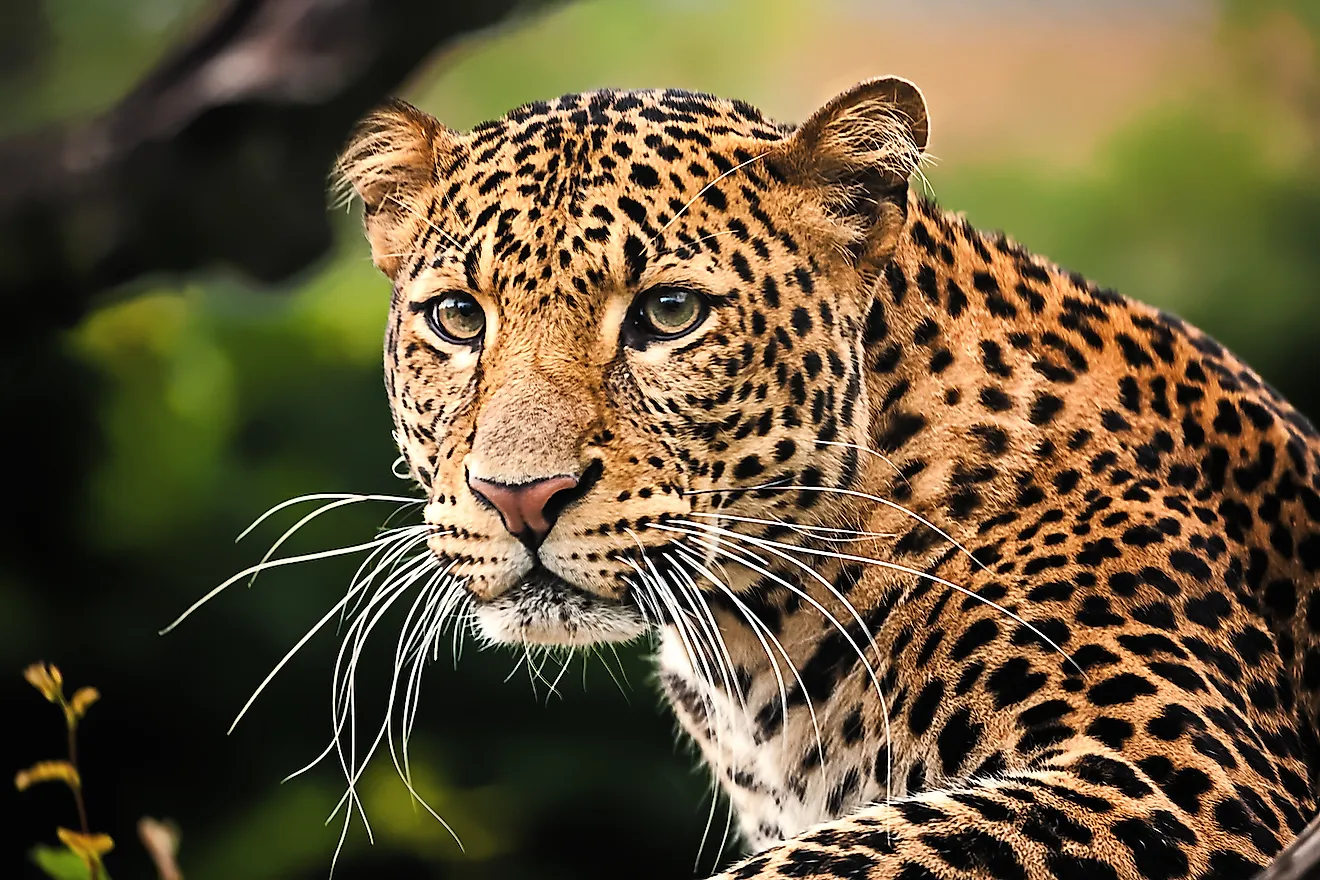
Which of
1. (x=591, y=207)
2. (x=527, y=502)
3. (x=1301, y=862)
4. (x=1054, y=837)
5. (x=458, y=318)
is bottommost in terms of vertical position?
(x=1054, y=837)

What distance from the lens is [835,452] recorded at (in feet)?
9.00

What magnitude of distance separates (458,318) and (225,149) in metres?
1.47

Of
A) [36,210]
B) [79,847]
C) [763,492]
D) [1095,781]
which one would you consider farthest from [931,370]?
[36,210]

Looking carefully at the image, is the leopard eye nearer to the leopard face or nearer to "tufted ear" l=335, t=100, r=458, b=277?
the leopard face

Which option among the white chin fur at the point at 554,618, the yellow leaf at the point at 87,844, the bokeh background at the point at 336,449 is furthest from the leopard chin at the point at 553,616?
the bokeh background at the point at 336,449

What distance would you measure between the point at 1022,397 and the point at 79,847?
68.0 inches

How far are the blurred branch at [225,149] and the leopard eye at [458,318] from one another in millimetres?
1182

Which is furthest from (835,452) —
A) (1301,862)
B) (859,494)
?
(1301,862)

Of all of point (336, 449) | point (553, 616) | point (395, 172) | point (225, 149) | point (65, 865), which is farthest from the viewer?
point (336, 449)

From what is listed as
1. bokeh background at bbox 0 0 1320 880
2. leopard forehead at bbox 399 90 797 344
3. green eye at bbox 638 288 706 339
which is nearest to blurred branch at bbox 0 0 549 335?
leopard forehead at bbox 399 90 797 344

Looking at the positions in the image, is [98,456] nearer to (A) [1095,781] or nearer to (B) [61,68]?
(B) [61,68]

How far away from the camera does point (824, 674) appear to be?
110 inches

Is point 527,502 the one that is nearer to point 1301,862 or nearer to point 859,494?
point 859,494

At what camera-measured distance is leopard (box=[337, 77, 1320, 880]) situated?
2.50m
